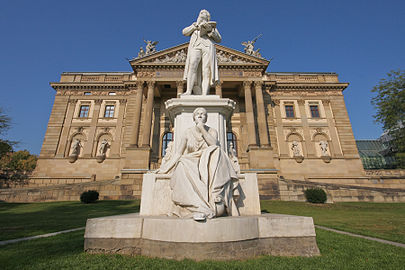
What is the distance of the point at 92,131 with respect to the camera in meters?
27.7

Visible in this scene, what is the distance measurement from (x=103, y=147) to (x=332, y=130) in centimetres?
3123

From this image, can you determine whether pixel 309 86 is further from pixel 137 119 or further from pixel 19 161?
pixel 19 161

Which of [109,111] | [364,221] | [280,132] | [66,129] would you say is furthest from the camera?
[109,111]

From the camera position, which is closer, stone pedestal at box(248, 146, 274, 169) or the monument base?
the monument base

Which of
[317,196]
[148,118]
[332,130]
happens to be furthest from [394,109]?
[148,118]

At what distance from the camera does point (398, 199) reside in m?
17.1

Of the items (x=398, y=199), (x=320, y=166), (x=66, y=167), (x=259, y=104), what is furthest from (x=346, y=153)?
(x=66, y=167)

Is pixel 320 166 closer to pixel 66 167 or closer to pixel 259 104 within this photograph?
pixel 259 104

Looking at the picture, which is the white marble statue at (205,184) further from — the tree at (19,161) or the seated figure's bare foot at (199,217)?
the tree at (19,161)

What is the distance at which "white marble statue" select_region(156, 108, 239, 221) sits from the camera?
3.07 meters

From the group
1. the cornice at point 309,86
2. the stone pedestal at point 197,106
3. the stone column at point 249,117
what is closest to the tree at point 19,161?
the stone column at point 249,117

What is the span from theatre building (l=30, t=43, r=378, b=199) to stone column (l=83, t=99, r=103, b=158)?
12 centimetres

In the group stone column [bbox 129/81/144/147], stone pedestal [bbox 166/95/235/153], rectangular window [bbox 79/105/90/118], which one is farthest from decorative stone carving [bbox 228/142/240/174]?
rectangular window [bbox 79/105/90/118]

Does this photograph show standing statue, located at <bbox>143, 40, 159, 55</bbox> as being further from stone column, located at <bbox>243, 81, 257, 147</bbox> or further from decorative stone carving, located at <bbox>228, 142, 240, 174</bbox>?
decorative stone carving, located at <bbox>228, 142, 240, 174</bbox>
